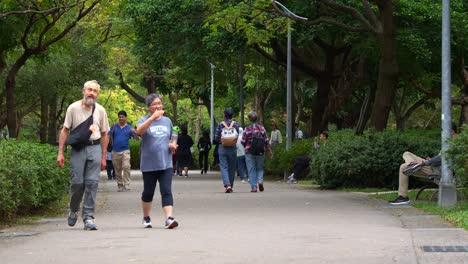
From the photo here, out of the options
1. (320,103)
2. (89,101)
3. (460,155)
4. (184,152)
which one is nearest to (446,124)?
(460,155)

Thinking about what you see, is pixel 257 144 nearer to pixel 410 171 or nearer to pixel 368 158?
pixel 368 158

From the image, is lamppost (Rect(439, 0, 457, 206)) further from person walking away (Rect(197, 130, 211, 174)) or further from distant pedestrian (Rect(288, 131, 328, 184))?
person walking away (Rect(197, 130, 211, 174))

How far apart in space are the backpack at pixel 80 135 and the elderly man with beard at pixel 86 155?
4 centimetres

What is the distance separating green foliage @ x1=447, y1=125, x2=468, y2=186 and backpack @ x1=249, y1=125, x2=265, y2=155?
705 cm

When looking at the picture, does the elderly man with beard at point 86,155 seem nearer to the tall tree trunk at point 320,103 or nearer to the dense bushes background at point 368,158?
the dense bushes background at point 368,158

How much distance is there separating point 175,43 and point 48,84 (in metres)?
15.9

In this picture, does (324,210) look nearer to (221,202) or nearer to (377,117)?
(221,202)

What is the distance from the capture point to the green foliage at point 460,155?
1439cm

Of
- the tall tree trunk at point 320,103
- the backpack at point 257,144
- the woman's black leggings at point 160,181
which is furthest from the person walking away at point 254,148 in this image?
the tall tree trunk at point 320,103

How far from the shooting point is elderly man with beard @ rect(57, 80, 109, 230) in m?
12.5

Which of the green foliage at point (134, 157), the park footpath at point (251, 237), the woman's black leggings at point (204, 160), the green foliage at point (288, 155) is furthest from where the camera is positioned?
the green foliage at point (134, 157)

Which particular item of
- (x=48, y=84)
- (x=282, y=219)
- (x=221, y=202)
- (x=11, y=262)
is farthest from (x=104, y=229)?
(x=48, y=84)

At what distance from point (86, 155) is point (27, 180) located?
4.29 feet

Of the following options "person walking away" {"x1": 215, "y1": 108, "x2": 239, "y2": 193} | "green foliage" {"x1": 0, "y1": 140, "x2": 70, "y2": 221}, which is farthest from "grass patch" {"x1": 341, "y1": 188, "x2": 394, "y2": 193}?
"green foliage" {"x1": 0, "y1": 140, "x2": 70, "y2": 221}
